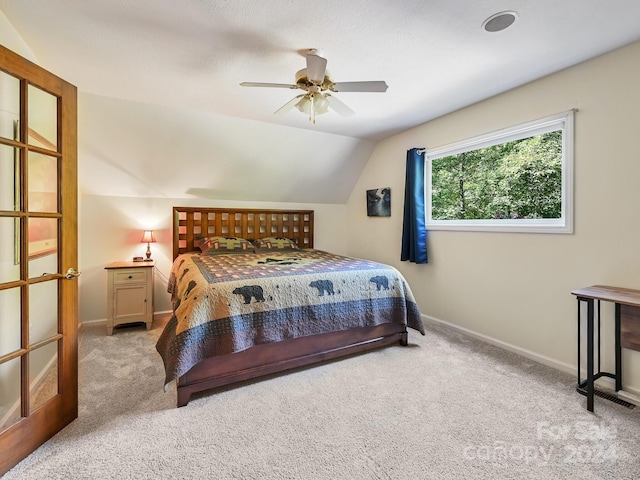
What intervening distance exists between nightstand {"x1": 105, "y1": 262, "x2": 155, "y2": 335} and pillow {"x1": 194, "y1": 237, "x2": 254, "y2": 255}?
2.33ft

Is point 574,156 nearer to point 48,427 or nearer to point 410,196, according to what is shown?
point 410,196

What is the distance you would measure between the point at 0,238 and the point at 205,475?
161 centimetres

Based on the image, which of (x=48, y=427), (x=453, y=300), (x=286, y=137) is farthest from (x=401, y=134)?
(x=48, y=427)

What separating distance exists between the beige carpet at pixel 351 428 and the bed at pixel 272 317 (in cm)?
18

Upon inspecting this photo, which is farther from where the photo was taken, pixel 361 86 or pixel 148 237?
pixel 148 237

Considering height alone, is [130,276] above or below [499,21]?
below

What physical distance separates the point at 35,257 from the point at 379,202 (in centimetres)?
380

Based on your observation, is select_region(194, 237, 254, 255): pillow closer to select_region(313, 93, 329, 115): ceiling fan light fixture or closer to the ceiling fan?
the ceiling fan

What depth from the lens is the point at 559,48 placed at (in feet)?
7.03

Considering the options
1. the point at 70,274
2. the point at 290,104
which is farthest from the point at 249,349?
the point at 290,104

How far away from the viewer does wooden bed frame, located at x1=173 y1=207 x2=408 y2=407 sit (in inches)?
82.0

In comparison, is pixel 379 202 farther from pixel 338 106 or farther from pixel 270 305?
pixel 270 305

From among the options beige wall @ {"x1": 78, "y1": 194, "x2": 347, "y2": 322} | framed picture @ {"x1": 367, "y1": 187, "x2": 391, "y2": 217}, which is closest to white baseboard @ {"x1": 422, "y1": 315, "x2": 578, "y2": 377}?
framed picture @ {"x1": 367, "y1": 187, "x2": 391, "y2": 217}

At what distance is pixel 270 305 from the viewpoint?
7.47 ft
